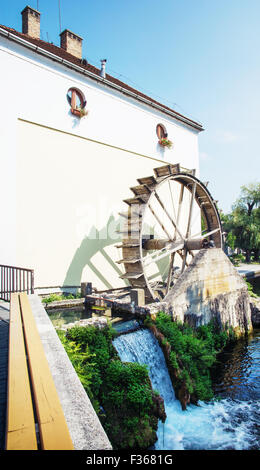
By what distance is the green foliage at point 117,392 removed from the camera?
4172mm

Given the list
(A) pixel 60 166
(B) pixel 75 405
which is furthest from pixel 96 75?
(B) pixel 75 405

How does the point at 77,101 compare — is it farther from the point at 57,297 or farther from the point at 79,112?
the point at 57,297

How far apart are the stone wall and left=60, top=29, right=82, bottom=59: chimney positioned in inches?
A: 406

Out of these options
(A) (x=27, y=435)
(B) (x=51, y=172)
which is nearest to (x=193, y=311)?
(B) (x=51, y=172)

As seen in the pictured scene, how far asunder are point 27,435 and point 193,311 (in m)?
6.97

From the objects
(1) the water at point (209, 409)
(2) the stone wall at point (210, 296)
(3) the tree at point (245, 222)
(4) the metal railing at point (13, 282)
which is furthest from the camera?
(3) the tree at point (245, 222)

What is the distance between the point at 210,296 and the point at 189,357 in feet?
8.90

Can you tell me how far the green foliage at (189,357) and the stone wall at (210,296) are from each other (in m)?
0.38

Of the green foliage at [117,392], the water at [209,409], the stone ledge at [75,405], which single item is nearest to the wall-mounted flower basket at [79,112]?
the water at [209,409]

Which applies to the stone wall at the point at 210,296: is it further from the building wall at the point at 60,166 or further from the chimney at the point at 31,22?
the chimney at the point at 31,22

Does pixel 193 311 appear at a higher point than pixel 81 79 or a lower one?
lower

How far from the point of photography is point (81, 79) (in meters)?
10.4

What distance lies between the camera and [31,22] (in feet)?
37.5
